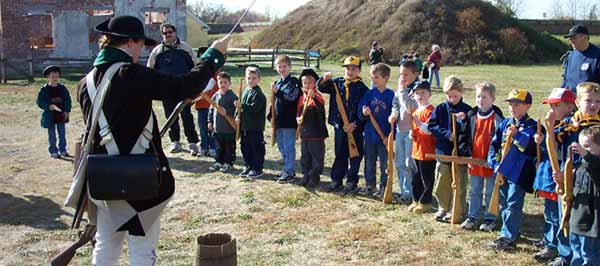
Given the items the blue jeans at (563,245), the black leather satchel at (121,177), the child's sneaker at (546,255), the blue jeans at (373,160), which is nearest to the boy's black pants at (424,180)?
the blue jeans at (373,160)

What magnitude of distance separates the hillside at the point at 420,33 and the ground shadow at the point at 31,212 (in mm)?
33296

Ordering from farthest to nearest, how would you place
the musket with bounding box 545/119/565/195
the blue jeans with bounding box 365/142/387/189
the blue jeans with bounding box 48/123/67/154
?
the blue jeans with bounding box 48/123/67/154 → the blue jeans with bounding box 365/142/387/189 → the musket with bounding box 545/119/565/195

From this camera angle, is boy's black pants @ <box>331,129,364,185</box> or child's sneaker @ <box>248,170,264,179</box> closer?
boy's black pants @ <box>331,129,364,185</box>

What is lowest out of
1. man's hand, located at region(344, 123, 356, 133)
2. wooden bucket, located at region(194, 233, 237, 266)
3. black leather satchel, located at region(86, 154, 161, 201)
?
wooden bucket, located at region(194, 233, 237, 266)

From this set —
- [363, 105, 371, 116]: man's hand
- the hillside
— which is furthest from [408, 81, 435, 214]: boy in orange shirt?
the hillside

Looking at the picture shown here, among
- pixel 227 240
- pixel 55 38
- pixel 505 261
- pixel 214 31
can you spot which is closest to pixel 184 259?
pixel 227 240

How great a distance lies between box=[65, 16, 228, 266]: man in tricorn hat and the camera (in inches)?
147

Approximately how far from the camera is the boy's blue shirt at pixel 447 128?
6.31 meters

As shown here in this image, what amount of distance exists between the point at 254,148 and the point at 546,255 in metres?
4.33

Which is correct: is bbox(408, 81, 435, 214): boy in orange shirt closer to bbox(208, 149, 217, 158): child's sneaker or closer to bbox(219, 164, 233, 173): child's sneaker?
bbox(219, 164, 233, 173): child's sneaker

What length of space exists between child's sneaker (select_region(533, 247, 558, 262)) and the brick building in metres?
24.6

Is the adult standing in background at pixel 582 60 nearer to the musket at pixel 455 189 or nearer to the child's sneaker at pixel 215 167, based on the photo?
the musket at pixel 455 189

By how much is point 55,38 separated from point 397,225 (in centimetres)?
2438

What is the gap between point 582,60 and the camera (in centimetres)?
782
